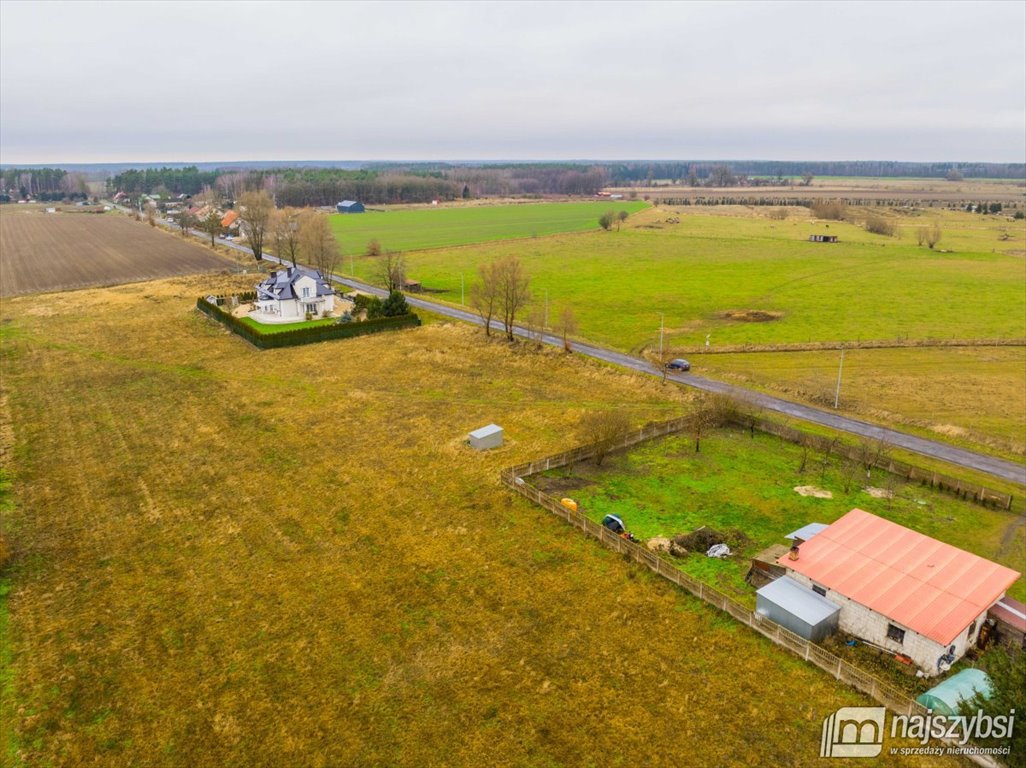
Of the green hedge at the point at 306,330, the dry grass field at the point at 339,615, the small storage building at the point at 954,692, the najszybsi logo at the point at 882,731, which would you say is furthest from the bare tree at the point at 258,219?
the small storage building at the point at 954,692

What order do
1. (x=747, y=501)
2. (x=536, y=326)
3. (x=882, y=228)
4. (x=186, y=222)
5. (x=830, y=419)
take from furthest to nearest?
(x=882, y=228) < (x=186, y=222) < (x=536, y=326) < (x=830, y=419) < (x=747, y=501)

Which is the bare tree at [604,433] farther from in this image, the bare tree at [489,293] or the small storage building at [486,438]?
the bare tree at [489,293]

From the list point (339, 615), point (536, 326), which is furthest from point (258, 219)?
point (339, 615)

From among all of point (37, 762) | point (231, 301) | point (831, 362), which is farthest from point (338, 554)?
point (231, 301)

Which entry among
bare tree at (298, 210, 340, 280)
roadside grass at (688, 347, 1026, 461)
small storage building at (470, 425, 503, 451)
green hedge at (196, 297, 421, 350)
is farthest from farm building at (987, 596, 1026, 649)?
bare tree at (298, 210, 340, 280)

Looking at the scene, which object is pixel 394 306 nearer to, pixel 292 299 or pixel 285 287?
pixel 292 299

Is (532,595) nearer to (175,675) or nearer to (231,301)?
(175,675)
